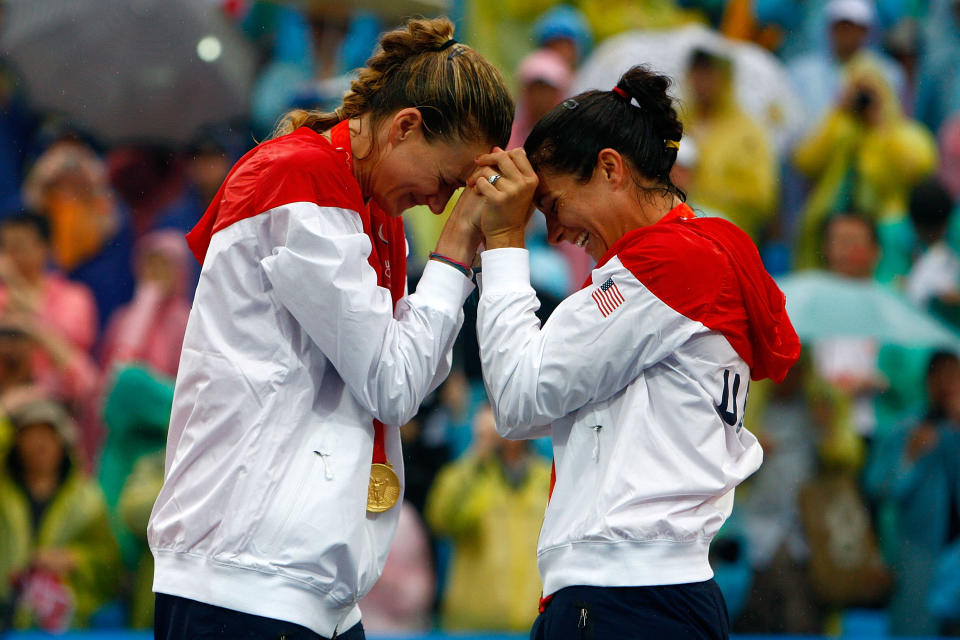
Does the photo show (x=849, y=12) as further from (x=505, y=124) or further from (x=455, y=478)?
(x=505, y=124)

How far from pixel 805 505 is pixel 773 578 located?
0.34 metres

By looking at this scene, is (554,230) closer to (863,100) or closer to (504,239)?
(504,239)

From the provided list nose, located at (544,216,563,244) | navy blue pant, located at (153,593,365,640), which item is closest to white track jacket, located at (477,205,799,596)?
nose, located at (544,216,563,244)

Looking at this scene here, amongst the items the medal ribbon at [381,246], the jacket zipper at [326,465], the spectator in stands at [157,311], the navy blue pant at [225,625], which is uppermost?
the medal ribbon at [381,246]

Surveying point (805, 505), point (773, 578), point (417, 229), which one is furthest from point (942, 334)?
point (417, 229)

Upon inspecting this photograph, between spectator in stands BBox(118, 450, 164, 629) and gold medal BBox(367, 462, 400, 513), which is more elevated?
gold medal BBox(367, 462, 400, 513)

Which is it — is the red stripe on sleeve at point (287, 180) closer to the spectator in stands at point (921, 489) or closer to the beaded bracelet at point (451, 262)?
the beaded bracelet at point (451, 262)

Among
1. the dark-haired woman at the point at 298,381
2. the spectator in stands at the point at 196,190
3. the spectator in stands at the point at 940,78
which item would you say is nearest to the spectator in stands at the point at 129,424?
the spectator in stands at the point at 196,190

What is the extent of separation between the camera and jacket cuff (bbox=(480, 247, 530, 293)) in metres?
2.25

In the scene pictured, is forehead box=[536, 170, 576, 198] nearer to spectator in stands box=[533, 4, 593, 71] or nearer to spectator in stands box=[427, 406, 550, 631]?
spectator in stands box=[427, 406, 550, 631]

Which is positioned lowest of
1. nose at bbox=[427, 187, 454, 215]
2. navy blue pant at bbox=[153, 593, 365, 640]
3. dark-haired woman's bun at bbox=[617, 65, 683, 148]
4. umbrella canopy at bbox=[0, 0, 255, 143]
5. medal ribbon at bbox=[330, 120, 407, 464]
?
umbrella canopy at bbox=[0, 0, 255, 143]

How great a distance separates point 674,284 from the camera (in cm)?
215

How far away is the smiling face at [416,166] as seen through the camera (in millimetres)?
2258

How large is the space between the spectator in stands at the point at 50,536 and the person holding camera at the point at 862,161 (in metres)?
3.21
